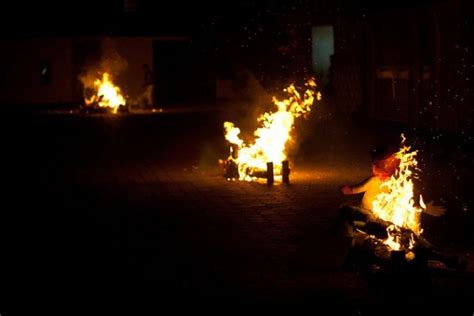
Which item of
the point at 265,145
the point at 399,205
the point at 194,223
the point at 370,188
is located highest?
the point at 265,145

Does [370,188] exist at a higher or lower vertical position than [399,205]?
higher

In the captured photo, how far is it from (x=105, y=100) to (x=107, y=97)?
281 mm

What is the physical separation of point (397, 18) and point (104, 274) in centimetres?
1541

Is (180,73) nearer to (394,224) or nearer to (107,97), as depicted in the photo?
(107,97)

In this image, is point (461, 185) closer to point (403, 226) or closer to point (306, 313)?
point (403, 226)

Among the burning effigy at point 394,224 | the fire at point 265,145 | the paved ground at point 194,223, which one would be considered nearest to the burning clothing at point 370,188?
the burning effigy at point 394,224

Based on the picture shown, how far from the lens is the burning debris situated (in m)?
30.8

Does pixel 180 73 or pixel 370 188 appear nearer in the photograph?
pixel 370 188

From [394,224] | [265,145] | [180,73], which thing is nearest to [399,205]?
[394,224]

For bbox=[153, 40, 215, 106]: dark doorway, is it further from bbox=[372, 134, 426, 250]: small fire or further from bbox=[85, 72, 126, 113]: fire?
bbox=[372, 134, 426, 250]: small fire

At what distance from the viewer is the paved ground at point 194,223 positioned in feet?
23.7

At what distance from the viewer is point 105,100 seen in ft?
105

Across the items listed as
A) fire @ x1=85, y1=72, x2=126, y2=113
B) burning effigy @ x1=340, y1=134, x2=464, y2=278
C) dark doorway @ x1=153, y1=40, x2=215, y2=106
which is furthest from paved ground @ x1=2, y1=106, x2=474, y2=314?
dark doorway @ x1=153, y1=40, x2=215, y2=106

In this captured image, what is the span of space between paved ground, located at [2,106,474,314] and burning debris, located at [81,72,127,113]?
36.6 feet
